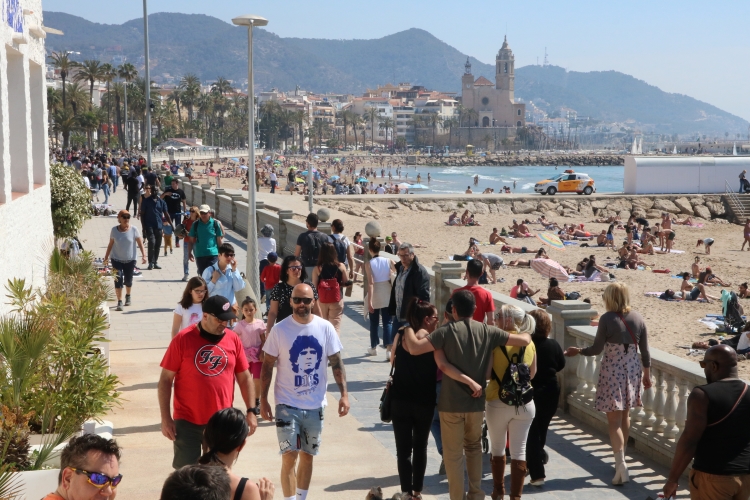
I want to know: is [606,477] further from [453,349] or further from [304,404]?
[304,404]

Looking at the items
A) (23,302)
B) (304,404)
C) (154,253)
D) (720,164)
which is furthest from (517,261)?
(720,164)

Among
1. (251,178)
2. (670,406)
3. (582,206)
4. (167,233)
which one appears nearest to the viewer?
(670,406)

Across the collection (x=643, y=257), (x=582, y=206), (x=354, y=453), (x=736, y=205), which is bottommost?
(x=643, y=257)

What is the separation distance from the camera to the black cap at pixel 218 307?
524 centimetres

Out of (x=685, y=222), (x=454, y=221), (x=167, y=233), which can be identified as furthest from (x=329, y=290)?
(x=685, y=222)

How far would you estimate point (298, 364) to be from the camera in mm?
5844

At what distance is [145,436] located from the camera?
305 inches

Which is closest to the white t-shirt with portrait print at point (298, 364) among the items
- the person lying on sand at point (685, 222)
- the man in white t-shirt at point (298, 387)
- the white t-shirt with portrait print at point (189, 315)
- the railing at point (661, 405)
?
the man in white t-shirt at point (298, 387)

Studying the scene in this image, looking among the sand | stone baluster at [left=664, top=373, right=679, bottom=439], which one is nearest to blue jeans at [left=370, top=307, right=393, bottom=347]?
stone baluster at [left=664, top=373, right=679, bottom=439]

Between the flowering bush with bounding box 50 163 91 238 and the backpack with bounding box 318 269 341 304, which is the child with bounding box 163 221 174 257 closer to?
the flowering bush with bounding box 50 163 91 238

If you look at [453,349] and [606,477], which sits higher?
[453,349]

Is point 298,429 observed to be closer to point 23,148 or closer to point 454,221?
point 23,148

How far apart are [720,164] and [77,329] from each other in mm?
47017

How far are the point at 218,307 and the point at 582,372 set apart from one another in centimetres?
441
